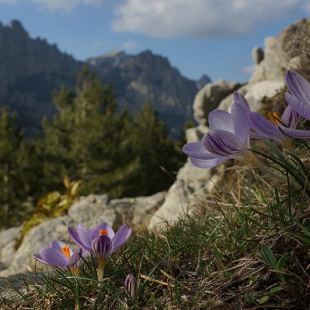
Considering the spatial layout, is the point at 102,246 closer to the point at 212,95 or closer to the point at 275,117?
the point at 275,117

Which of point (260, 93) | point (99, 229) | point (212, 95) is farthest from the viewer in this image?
point (212, 95)

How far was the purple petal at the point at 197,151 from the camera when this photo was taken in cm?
116

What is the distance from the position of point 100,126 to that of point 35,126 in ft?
360

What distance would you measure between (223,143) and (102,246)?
0.48 m

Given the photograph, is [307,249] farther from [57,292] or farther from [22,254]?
[22,254]

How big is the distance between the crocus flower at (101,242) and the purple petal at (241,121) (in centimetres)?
45

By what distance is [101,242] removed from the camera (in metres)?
1.25

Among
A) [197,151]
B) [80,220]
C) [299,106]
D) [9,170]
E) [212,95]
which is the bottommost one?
[80,220]

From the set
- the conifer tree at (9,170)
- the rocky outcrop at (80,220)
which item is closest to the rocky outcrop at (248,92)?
the rocky outcrop at (80,220)

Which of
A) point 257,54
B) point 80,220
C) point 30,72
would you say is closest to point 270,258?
point 80,220

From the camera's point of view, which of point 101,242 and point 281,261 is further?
point 101,242

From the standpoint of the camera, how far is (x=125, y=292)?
1245 mm

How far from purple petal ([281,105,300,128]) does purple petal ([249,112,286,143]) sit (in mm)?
162

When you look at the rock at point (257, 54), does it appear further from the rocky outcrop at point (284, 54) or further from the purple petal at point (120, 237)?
the purple petal at point (120, 237)
